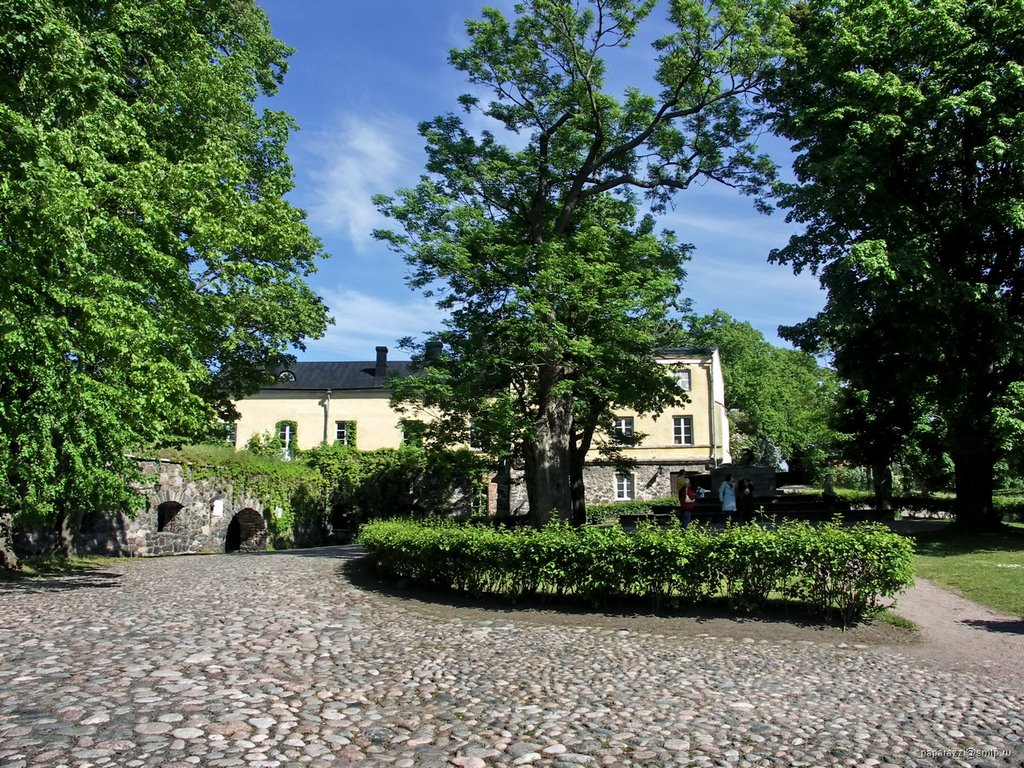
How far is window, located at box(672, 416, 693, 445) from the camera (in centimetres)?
4166

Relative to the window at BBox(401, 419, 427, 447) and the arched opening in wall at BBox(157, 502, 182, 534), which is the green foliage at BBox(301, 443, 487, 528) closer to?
the arched opening in wall at BBox(157, 502, 182, 534)

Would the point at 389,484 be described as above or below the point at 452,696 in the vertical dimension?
above

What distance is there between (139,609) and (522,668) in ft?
17.8

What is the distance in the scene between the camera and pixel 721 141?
17.4 m

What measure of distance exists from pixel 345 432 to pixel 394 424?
4.25m

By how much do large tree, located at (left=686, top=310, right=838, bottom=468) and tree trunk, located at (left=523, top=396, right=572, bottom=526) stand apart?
128 feet

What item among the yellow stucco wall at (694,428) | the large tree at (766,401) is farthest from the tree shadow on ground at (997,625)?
the large tree at (766,401)

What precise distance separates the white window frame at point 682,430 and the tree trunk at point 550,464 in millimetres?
26980

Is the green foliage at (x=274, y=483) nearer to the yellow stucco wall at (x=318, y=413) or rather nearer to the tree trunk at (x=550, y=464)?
the tree trunk at (x=550, y=464)

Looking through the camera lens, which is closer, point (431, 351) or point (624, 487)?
point (431, 351)

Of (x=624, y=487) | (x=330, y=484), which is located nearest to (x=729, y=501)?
(x=330, y=484)

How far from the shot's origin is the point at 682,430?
→ 137 ft

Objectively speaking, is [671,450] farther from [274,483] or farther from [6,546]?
[6,546]

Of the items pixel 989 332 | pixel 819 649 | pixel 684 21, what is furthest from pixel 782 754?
pixel 989 332
